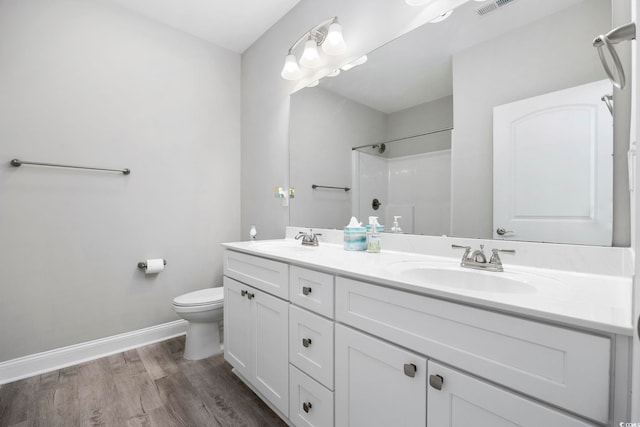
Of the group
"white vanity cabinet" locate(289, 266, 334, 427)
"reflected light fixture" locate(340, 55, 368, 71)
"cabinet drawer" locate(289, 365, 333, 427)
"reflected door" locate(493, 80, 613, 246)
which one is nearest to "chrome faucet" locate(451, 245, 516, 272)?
"reflected door" locate(493, 80, 613, 246)

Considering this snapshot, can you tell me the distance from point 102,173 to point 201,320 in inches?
50.3

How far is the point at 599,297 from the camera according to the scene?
0.65 meters

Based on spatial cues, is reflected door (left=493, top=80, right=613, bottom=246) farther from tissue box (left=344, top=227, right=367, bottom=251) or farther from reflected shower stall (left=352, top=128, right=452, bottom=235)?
tissue box (left=344, top=227, right=367, bottom=251)

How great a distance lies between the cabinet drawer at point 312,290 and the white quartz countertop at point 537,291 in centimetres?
4

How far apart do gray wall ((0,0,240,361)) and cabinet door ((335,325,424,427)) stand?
1.85 m

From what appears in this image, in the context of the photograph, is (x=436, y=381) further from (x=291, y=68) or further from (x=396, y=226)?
(x=291, y=68)

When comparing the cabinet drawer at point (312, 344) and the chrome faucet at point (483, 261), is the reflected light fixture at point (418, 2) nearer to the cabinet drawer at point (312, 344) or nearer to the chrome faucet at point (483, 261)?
the chrome faucet at point (483, 261)

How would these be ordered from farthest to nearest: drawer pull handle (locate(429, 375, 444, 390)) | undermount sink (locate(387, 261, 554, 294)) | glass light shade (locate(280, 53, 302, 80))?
glass light shade (locate(280, 53, 302, 80))
undermount sink (locate(387, 261, 554, 294))
drawer pull handle (locate(429, 375, 444, 390))

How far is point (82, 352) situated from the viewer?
1878 mm

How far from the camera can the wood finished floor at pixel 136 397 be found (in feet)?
4.41

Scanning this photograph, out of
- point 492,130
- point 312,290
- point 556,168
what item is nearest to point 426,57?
point 492,130

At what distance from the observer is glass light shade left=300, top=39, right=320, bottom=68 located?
1765mm

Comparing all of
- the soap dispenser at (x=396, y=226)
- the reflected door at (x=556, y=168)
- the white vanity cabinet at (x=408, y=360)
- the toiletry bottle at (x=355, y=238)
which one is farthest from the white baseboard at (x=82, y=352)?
the reflected door at (x=556, y=168)

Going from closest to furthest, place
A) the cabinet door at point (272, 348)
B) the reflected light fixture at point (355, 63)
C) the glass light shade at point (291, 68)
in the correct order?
the cabinet door at point (272, 348) < the reflected light fixture at point (355, 63) < the glass light shade at point (291, 68)
